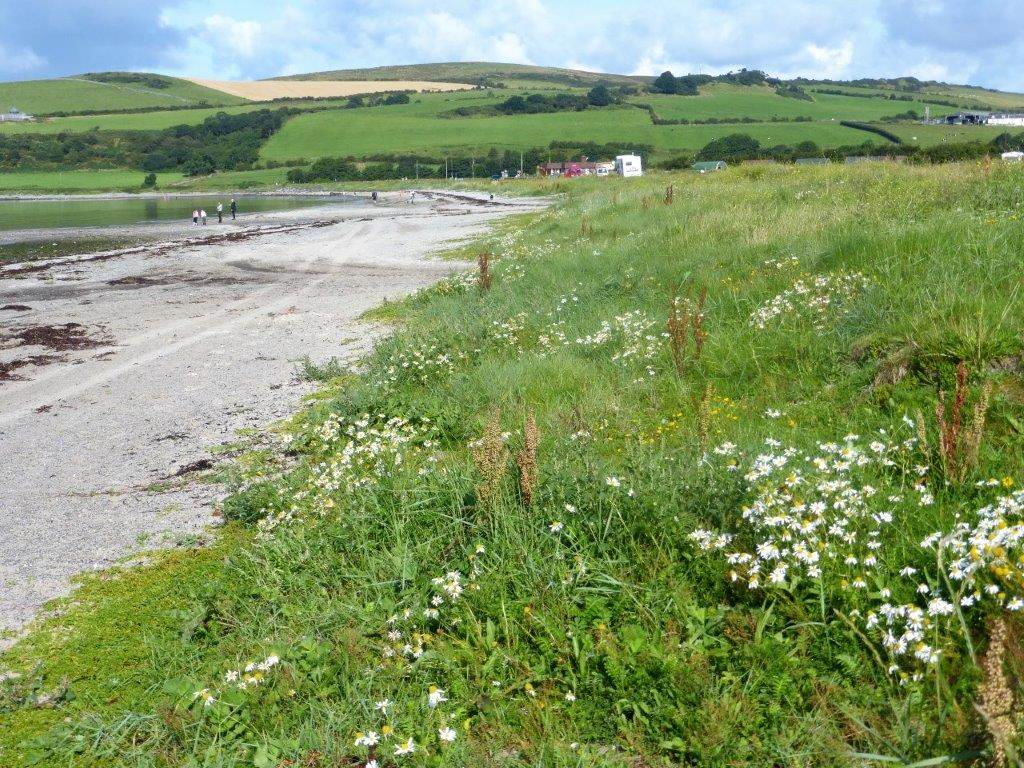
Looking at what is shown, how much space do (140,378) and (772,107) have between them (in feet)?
471

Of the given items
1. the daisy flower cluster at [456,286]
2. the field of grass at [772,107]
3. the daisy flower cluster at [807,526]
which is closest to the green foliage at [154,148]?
the field of grass at [772,107]

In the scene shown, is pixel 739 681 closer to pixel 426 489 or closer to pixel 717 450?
pixel 717 450

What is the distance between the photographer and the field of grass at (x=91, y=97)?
179125mm

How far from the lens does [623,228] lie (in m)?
17.3

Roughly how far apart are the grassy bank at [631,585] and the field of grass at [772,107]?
124 m

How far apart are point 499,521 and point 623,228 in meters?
13.7

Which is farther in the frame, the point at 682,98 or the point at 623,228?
the point at 682,98

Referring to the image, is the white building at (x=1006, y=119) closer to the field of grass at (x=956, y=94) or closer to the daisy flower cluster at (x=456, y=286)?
the field of grass at (x=956, y=94)

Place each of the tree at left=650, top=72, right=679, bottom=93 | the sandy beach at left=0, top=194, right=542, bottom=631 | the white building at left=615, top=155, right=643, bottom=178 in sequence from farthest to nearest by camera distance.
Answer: the tree at left=650, top=72, right=679, bottom=93 < the white building at left=615, top=155, right=643, bottom=178 < the sandy beach at left=0, top=194, right=542, bottom=631

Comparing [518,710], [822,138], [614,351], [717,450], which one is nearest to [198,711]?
[518,710]

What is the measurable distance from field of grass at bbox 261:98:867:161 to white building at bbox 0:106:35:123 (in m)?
54.4

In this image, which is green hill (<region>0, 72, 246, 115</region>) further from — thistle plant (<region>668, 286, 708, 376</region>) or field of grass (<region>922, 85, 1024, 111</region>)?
thistle plant (<region>668, 286, 708, 376</region>)

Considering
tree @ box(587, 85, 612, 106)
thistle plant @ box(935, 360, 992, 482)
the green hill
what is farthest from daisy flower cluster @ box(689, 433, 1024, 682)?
the green hill

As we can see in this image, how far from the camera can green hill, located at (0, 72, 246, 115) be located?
178m
